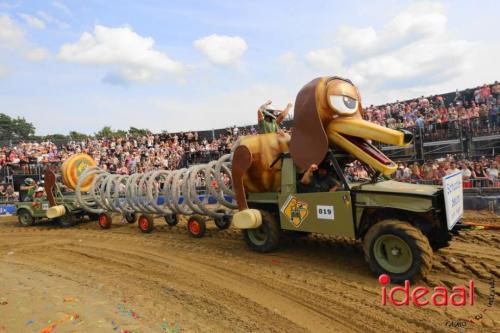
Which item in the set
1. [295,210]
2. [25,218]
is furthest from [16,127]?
[295,210]

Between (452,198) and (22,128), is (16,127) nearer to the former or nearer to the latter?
(22,128)

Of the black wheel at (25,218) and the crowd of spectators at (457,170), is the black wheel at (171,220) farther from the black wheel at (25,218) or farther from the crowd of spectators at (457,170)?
the black wheel at (25,218)

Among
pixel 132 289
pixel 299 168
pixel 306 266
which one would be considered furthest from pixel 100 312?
pixel 299 168

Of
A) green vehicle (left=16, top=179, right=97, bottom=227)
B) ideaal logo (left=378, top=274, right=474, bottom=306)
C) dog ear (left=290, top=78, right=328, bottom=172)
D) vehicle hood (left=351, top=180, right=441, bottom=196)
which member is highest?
dog ear (left=290, top=78, right=328, bottom=172)

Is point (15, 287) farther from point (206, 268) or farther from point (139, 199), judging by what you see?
point (139, 199)

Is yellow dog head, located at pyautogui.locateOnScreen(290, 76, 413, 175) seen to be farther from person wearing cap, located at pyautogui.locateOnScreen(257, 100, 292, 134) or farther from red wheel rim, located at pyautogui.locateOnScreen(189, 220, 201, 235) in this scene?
red wheel rim, located at pyautogui.locateOnScreen(189, 220, 201, 235)

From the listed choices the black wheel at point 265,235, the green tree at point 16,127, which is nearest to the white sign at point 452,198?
the black wheel at point 265,235

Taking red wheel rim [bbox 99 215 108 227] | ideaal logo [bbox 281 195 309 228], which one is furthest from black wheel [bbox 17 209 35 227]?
ideaal logo [bbox 281 195 309 228]

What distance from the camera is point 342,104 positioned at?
6793 millimetres

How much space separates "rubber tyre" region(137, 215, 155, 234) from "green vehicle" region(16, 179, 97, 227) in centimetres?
339

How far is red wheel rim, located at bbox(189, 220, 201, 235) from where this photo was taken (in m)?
9.99

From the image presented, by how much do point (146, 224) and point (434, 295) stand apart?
8.01 metres

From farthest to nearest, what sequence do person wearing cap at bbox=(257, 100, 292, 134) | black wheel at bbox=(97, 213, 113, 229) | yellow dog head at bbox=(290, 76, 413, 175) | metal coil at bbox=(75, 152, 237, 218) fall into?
black wheel at bbox=(97, 213, 113, 229) < metal coil at bbox=(75, 152, 237, 218) < person wearing cap at bbox=(257, 100, 292, 134) < yellow dog head at bbox=(290, 76, 413, 175)

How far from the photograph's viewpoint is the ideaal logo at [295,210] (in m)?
7.14
